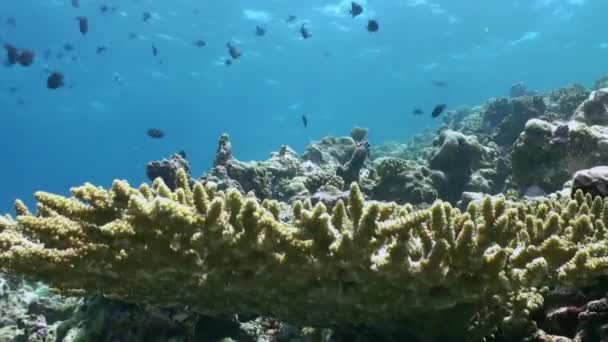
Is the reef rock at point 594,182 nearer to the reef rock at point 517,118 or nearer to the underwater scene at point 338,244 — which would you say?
the underwater scene at point 338,244

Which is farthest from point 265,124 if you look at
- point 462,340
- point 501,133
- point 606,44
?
point 462,340

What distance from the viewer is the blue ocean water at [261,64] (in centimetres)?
4456

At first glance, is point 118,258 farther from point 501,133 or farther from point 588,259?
point 501,133

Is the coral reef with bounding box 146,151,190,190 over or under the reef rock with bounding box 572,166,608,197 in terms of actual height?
over

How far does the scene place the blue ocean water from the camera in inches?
1754

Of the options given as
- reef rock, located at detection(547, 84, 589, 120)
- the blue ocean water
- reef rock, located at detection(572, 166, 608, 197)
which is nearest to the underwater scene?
reef rock, located at detection(572, 166, 608, 197)

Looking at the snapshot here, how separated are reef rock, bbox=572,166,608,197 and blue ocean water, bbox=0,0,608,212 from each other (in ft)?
109

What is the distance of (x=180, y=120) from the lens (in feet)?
319

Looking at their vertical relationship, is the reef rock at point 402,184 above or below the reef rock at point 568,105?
below

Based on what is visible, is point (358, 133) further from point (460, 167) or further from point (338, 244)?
point (338, 244)

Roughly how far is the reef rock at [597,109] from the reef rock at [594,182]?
539 centimetres

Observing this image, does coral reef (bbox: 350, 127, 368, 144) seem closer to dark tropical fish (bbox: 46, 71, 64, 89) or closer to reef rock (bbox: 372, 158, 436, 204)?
reef rock (bbox: 372, 158, 436, 204)

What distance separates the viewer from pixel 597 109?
905 centimetres

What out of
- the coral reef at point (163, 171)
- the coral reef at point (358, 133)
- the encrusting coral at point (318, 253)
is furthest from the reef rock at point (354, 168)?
the encrusting coral at point (318, 253)
